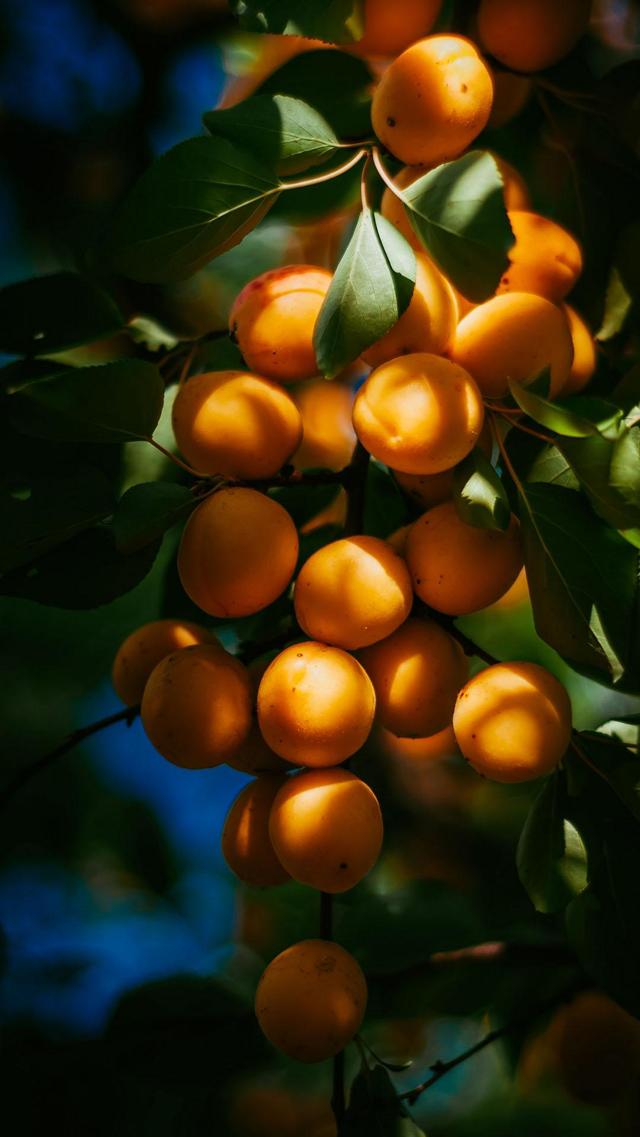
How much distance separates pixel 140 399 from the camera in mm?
715

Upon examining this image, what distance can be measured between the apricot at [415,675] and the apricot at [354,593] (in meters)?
0.03

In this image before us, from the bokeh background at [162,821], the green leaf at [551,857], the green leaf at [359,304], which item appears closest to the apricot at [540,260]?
the green leaf at [359,304]

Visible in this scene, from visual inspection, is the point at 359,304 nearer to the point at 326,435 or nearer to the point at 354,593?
the point at 354,593

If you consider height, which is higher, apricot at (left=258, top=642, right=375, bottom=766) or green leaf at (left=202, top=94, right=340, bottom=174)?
green leaf at (left=202, top=94, right=340, bottom=174)

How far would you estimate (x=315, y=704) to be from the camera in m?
0.66

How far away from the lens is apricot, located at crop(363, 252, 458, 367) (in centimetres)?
69

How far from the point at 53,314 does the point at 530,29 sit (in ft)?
1.53

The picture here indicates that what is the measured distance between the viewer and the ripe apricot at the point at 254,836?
76 cm

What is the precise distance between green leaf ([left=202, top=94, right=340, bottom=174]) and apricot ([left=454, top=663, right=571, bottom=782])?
40cm

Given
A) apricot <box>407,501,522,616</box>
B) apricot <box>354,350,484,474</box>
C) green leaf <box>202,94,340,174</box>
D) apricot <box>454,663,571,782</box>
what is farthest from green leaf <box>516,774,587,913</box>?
green leaf <box>202,94,340,174</box>

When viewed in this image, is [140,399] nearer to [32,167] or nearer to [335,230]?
[335,230]

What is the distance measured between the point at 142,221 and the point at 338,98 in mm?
315

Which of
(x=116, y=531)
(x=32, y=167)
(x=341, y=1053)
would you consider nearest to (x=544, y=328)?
(x=116, y=531)

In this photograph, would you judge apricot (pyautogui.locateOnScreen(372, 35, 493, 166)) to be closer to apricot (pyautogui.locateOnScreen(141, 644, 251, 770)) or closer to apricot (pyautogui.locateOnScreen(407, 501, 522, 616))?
apricot (pyautogui.locateOnScreen(407, 501, 522, 616))
